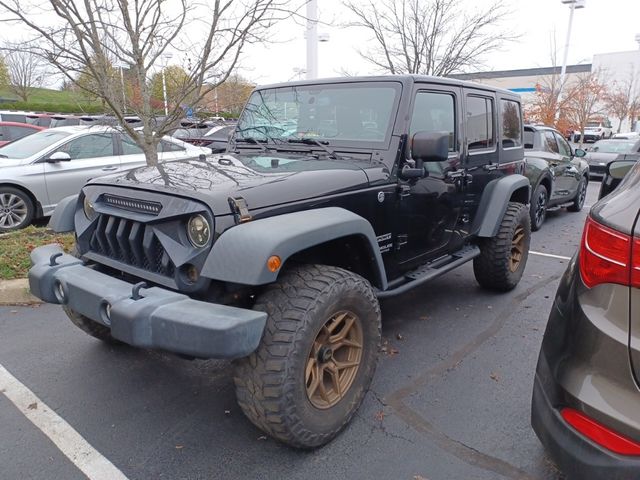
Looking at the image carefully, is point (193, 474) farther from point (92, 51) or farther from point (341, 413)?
point (92, 51)

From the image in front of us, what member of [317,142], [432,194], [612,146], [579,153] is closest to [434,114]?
[432,194]

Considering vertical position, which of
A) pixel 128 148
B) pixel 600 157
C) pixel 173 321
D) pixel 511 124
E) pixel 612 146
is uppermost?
pixel 511 124

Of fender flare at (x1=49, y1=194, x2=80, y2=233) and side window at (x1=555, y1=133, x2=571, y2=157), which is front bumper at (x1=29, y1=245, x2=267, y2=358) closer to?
fender flare at (x1=49, y1=194, x2=80, y2=233)

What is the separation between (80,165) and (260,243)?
622 centimetres

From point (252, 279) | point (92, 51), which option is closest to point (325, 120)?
point (252, 279)

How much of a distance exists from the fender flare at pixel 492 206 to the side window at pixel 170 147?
573 cm

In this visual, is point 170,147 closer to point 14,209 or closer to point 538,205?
point 14,209

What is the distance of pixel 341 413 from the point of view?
264cm

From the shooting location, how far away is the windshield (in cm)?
338

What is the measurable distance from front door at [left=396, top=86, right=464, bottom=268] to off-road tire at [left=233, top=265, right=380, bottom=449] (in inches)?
40.5

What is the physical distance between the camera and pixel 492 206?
442 centimetres

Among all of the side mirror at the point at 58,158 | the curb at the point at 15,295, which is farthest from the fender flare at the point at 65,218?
the side mirror at the point at 58,158

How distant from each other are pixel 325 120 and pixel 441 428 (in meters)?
2.22

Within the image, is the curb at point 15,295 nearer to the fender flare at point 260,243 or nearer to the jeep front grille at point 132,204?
the jeep front grille at point 132,204
